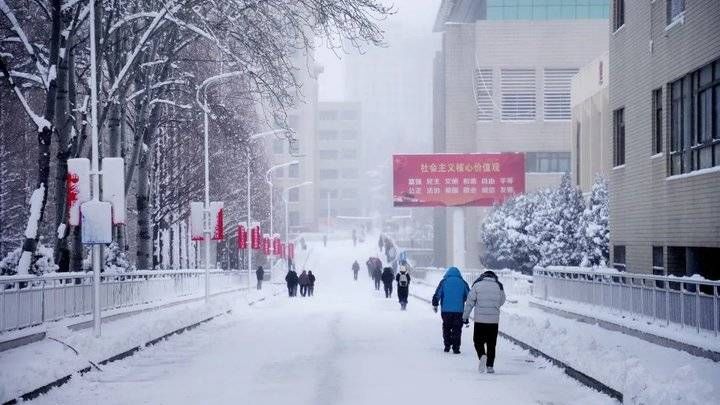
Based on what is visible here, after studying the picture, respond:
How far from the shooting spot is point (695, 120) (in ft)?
86.6

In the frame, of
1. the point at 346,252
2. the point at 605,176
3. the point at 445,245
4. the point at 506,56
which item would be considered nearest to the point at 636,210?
the point at 605,176

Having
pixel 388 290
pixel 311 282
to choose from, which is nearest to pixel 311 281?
pixel 311 282

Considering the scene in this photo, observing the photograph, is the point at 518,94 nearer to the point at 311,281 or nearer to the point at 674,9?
the point at 311,281

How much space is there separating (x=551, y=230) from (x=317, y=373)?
37717mm

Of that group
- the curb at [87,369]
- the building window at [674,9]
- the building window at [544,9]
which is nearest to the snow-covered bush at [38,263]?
the curb at [87,369]

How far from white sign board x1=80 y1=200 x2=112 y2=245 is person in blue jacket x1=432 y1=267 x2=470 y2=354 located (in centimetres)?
698

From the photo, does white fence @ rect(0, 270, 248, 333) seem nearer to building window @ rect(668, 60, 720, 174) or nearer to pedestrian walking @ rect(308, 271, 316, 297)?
pedestrian walking @ rect(308, 271, 316, 297)

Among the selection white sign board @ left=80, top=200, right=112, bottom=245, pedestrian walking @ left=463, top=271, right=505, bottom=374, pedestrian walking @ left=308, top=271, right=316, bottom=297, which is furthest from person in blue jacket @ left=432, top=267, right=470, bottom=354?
pedestrian walking @ left=308, top=271, right=316, bottom=297

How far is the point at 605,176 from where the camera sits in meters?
55.4

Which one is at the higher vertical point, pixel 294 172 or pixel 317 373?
pixel 294 172

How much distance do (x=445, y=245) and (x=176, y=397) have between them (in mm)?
81628

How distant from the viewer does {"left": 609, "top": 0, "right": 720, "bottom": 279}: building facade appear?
25.1 m

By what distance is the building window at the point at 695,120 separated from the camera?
81.5 feet

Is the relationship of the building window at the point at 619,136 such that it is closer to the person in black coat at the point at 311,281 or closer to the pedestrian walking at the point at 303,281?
the pedestrian walking at the point at 303,281
